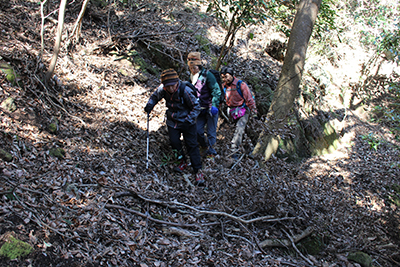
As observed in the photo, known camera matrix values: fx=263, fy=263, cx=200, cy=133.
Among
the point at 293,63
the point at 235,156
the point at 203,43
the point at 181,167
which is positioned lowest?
the point at 181,167

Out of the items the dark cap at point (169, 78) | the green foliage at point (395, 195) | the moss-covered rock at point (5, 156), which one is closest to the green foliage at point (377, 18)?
the green foliage at point (395, 195)

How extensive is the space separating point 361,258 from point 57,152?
5284mm

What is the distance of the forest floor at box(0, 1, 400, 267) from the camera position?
341cm

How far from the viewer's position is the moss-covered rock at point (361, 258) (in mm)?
4195

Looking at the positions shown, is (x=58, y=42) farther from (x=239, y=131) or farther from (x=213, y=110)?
(x=239, y=131)

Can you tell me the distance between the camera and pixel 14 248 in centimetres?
269

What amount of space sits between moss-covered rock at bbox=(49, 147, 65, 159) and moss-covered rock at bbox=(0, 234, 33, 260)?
6.01 feet

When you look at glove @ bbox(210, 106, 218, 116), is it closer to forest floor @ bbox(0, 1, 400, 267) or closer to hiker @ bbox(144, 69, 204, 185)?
hiker @ bbox(144, 69, 204, 185)

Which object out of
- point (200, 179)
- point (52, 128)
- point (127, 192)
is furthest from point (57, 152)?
point (200, 179)

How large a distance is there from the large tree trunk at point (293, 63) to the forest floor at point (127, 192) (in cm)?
114

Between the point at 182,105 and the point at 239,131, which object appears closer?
the point at 182,105

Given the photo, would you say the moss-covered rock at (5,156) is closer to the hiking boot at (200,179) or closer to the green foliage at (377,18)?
the hiking boot at (200,179)

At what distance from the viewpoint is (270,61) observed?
434 inches

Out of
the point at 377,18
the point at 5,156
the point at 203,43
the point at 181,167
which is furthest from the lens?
the point at 377,18
